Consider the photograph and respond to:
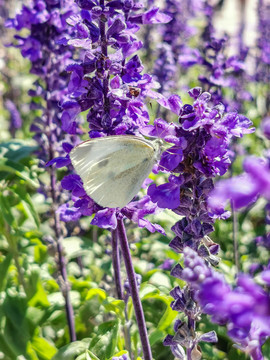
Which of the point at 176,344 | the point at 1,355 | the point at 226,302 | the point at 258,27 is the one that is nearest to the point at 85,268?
the point at 1,355

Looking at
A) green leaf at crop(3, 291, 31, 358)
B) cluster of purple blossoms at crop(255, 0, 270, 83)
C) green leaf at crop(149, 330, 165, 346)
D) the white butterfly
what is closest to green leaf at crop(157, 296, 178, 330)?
green leaf at crop(149, 330, 165, 346)

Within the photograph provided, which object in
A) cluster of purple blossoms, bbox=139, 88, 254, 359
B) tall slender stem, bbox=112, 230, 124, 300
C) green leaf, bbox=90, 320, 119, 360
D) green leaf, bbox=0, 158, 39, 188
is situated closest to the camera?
cluster of purple blossoms, bbox=139, 88, 254, 359

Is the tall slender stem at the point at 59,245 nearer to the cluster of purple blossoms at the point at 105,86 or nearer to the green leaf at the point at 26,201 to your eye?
the green leaf at the point at 26,201

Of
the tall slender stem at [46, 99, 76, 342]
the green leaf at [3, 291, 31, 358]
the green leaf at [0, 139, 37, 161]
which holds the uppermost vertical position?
the green leaf at [0, 139, 37, 161]

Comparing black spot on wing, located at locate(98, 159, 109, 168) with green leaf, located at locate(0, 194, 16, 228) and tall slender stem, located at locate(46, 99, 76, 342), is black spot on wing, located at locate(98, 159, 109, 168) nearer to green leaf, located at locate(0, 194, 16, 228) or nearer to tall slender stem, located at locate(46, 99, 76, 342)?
green leaf, located at locate(0, 194, 16, 228)

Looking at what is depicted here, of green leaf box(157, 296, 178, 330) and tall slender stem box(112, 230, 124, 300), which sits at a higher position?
tall slender stem box(112, 230, 124, 300)

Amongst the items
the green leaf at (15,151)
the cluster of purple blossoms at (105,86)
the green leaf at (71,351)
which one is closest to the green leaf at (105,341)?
the green leaf at (71,351)

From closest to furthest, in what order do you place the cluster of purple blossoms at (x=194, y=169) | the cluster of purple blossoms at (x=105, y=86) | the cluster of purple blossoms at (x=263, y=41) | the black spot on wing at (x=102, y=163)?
the cluster of purple blossoms at (x=194, y=169) → the cluster of purple blossoms at (x=105, y=86) → the black spot on wing at (x=102, y=163) → the cluster of purple blossoms at (x=263, y=41)

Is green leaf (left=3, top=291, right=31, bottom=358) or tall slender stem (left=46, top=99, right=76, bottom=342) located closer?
green leaf (left=3, top=291, right=31, bottom=358)
